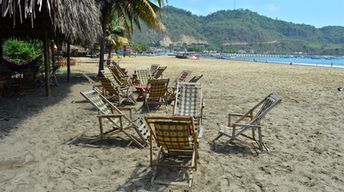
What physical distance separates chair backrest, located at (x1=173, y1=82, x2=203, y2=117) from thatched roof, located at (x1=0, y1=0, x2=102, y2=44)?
329 centimetres

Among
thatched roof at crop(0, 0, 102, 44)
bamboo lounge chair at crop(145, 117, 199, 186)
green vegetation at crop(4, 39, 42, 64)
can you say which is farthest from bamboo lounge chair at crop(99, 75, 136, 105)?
green vegetation at crop(4, 39, 42, 64)

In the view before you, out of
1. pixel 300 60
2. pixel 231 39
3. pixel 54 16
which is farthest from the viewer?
pixel 231 39

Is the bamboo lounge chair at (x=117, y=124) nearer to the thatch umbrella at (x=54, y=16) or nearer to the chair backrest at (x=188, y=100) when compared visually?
the chair backrest at (x=188, y=100)

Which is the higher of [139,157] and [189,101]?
[189,101]

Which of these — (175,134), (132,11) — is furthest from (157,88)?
(132,11)

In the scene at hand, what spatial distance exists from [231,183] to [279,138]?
2176 mm

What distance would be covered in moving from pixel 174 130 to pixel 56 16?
5.24 m

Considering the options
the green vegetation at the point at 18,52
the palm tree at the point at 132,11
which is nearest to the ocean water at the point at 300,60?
the palm tree at the point at 132,11

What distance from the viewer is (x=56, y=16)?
7293 mm

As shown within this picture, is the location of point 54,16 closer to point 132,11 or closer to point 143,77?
point 143,77

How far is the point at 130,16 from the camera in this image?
14.7 m

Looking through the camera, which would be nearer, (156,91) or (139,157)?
(139,157)

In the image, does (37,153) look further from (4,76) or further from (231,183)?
(4,76)

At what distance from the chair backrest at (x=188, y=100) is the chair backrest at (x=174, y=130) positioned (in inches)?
80.4
